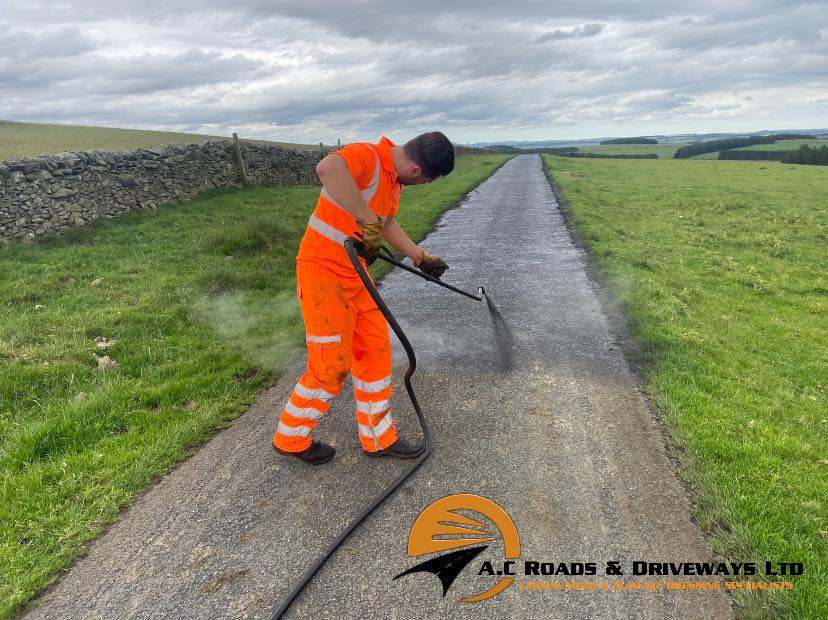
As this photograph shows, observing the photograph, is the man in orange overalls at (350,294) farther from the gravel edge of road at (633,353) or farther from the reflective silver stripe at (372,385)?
the gravel edge of road at (633,353)

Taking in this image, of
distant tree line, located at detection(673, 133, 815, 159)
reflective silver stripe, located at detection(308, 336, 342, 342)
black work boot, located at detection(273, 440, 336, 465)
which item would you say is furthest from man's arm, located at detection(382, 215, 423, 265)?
distant tree line, located at detection(673, 133, 815, 159)

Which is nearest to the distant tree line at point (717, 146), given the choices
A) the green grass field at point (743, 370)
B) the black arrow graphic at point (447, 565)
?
the green grass field at point (743, 370)

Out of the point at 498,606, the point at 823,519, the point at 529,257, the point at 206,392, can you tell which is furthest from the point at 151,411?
the point at 529,257

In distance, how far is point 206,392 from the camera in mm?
4918

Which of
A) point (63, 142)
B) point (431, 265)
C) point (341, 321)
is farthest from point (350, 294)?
point (63, 142)

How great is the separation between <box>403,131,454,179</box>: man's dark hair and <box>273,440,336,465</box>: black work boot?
2.13 metres

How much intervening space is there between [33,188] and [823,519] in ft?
43.8

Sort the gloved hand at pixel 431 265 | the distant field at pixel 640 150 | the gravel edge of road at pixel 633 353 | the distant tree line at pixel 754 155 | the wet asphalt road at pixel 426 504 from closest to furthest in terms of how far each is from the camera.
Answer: the wet asphalt road at pixel 426 504 → the gravel edge of road at pixel 633 353 → the gloved hand at pixel 431 265 → the distant tree line at pixel 754 155 → the distant field at pixel 640 150

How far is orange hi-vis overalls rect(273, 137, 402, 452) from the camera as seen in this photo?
11.3 ft

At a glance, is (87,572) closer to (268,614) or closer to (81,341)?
(268,614)

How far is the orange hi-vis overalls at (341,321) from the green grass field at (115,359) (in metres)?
1.20

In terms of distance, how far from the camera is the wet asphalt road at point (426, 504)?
262 centimetres

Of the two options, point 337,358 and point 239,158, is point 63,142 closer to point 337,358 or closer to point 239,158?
point 239,158

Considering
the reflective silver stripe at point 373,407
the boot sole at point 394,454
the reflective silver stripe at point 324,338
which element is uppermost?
the reflective silver stripe at point 324,338
